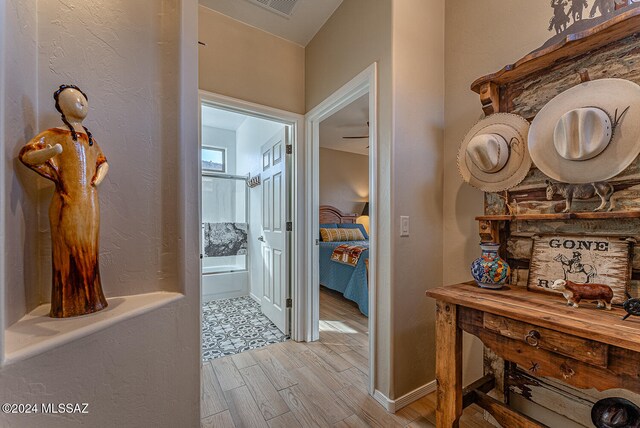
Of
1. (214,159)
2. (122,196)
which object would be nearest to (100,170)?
(122,196)

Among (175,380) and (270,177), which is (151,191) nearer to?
(175,380)

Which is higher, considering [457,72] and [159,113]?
[457,72]

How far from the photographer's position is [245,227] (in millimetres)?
3922

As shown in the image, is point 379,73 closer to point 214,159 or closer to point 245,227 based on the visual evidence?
point 245,227

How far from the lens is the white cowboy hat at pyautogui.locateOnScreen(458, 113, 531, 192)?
1.24 m

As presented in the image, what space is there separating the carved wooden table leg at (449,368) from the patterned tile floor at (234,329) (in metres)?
Result: 1.56

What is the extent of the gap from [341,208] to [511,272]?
4.50 meters

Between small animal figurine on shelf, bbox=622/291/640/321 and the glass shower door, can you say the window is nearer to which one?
the glass shower door

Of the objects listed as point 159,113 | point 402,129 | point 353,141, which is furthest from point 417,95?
point 353,141

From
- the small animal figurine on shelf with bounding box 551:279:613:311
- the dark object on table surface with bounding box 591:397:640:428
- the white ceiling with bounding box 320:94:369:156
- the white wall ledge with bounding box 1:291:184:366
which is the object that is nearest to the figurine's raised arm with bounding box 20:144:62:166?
the white wall ledge with bounding box 1:291:184:366

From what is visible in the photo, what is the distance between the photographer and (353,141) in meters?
5.07

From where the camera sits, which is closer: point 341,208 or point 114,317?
point 114,317

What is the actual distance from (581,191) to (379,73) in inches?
47.6

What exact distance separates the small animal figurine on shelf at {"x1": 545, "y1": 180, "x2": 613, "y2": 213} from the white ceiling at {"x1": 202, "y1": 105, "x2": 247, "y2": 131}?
382 centimetres
